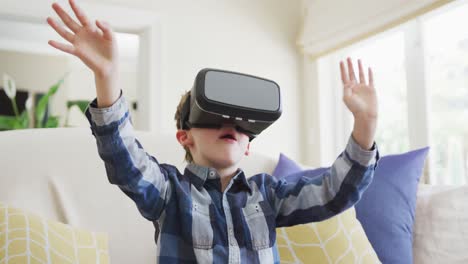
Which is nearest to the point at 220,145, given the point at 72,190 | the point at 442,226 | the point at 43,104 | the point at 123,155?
the point at 123,155

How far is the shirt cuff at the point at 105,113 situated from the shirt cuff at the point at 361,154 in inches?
16.4

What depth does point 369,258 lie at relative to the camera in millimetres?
1219

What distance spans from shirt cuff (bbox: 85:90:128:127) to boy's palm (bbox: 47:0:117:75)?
0.18 feet

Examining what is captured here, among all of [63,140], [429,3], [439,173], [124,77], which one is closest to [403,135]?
[439,173]

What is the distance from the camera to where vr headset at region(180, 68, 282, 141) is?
0.81m

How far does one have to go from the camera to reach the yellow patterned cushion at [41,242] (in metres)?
0.96

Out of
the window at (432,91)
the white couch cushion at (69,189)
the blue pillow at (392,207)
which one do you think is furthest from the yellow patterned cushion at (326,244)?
the window at (432,91)

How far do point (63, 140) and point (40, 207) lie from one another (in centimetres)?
23

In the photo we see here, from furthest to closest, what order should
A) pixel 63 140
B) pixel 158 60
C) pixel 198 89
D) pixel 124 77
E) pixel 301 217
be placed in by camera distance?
pixel 124 77, pixel 158 60, pixel 63 140, pixel 301 217, pixel 198 89

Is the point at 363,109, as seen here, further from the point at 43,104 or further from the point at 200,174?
the point at 43,104

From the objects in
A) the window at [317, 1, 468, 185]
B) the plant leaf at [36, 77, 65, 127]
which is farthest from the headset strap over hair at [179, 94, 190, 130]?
the plant leaf at [36, 77, 65, 127]

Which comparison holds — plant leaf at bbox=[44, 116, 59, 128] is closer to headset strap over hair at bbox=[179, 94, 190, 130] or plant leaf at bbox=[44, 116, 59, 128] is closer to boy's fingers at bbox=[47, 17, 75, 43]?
headset strap over hair at bbox=[179, 94, 190, 130]

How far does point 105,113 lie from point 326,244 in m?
0.72

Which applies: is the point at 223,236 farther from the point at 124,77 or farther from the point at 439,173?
the point at 124,77
